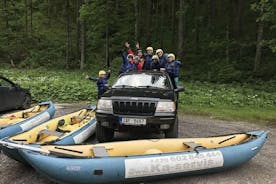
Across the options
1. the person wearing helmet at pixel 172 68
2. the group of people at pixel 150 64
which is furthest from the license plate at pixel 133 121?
the person wearing helmet at pixel 172 68

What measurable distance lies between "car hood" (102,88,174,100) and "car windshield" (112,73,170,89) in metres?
0.48

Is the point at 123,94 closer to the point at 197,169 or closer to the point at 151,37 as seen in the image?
the point at 197,169

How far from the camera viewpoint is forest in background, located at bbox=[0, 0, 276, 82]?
27.8 meters

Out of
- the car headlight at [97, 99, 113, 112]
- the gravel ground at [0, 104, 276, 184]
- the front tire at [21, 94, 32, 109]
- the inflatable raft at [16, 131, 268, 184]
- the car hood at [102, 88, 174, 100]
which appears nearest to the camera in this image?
the inflatable raft at [16, 131, 268, 184]

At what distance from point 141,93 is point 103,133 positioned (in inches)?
49.7

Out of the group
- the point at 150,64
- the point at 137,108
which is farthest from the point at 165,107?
the point at 150,64

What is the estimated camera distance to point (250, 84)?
933 inches

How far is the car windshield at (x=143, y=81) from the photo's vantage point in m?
9.94

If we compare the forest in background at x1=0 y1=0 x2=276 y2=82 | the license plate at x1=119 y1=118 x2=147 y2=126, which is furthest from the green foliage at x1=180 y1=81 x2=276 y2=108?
the license plate at x1=119 y1=118 x2=147 y2=126

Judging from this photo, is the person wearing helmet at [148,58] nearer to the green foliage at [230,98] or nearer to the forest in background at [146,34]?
the green foliage at [230,98]

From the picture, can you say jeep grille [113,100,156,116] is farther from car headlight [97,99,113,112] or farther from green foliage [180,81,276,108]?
green foliage [180,81,276,108]

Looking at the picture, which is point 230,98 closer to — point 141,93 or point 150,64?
point 150,64

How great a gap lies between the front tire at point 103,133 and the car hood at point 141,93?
2.51 ft

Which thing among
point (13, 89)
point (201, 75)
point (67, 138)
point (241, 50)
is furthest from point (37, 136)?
point (241, 50)
